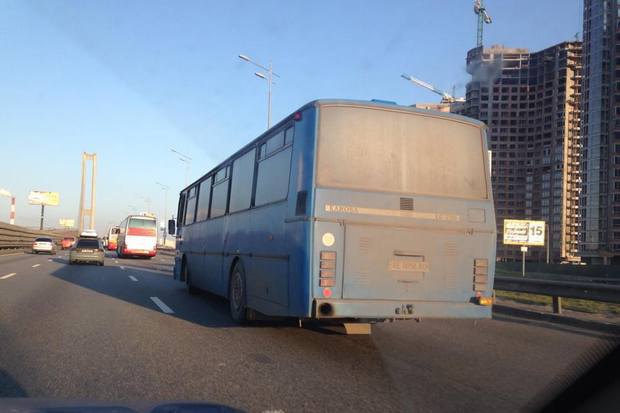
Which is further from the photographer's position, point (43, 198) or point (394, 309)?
point (43, 198)

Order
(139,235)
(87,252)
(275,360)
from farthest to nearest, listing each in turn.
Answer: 1. (139,235)
2. (87,252)
3. (275,360)

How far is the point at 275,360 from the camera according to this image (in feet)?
22.5

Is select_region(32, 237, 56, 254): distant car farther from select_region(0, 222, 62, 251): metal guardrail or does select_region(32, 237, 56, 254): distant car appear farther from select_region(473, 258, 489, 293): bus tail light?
select_region(473, 258, 489, 293): bus tail light

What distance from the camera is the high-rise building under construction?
58.8 metres

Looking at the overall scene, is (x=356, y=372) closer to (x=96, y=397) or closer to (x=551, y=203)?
(x=96, y=397)

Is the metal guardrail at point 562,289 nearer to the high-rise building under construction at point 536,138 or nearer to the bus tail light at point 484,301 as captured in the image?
the bus tail light at point 484,301

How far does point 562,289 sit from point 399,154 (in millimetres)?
6037

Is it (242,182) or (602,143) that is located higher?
(602,143)

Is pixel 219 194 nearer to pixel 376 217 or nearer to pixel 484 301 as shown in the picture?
pixel 376 217

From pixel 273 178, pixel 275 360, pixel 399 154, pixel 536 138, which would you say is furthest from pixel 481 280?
pixel 536 138

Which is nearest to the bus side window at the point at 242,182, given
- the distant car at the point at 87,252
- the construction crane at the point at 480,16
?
the distant car at the point at 87,252

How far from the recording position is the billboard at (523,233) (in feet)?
125

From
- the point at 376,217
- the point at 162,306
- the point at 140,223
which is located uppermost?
the point at 140,223

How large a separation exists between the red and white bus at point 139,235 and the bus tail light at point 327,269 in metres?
35.2
